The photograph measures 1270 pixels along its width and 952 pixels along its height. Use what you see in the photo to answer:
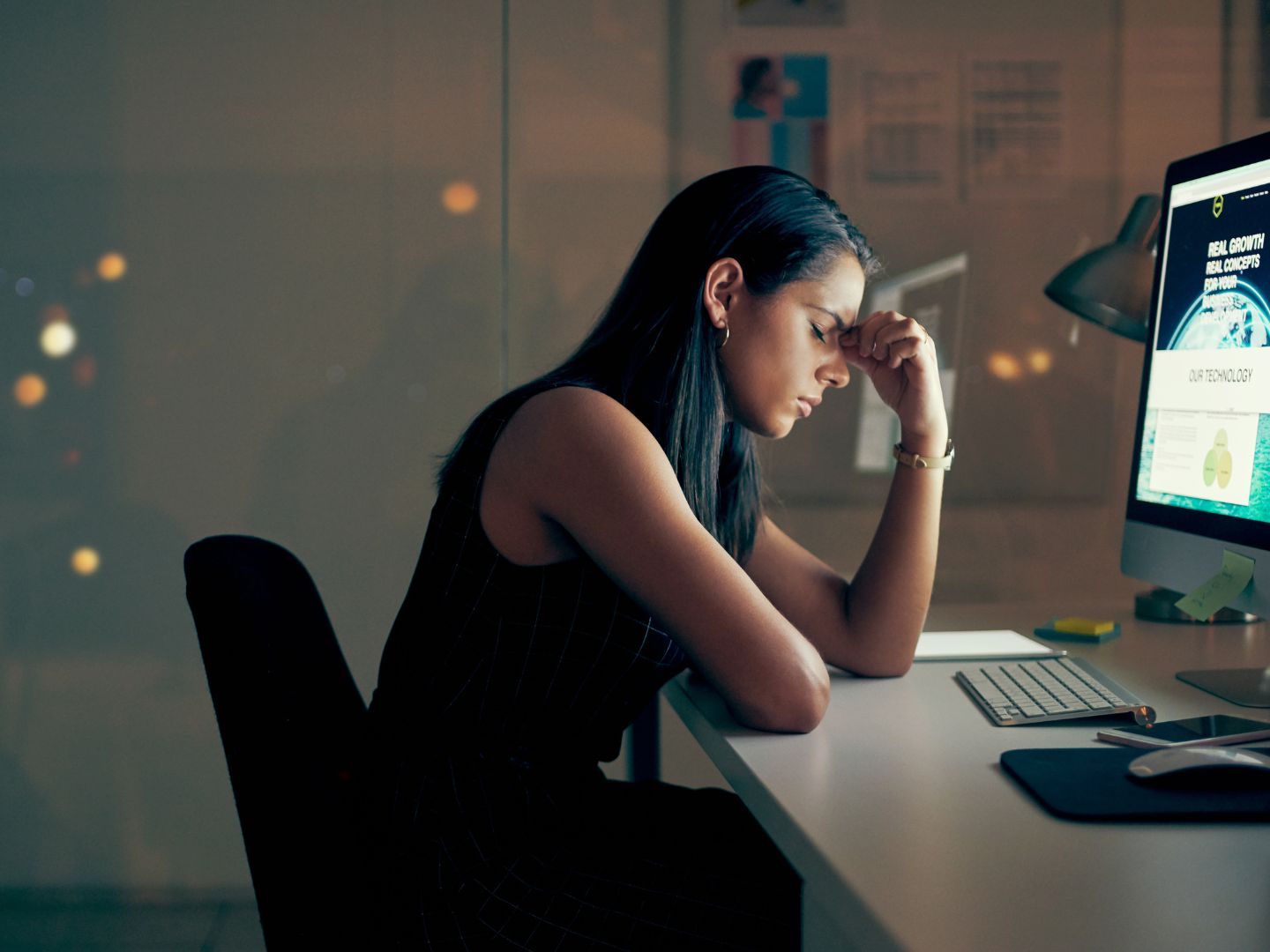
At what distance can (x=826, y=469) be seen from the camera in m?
2.33

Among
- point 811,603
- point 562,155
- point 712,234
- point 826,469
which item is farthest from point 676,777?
point 712,234

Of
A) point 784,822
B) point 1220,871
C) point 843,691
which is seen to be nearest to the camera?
point 1220,871

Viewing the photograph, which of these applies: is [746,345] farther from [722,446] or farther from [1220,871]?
[1220,871]

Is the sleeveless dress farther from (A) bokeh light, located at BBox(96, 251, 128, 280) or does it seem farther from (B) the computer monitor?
(A) bokeh light, located at BBox(96, 251, 128, 280)

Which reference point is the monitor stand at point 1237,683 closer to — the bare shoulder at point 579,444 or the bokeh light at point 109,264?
the bare shoulder at point 579,444

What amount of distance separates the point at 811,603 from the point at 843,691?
7.5 inches

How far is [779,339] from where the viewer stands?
129cm

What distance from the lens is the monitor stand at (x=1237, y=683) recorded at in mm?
1140

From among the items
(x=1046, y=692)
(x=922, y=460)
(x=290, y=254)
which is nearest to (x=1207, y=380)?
(x=922, y=460)

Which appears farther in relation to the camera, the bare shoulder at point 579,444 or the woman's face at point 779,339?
the woman's face at point 779,339

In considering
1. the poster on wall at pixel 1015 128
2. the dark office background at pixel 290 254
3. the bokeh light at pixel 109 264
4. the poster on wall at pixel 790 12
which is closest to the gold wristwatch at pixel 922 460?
the dark office background at pixel 290 254

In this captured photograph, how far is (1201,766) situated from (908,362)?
0.71 meters

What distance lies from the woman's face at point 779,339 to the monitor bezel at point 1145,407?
1.34ft

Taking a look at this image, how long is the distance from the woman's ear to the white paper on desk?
1.47 feet
